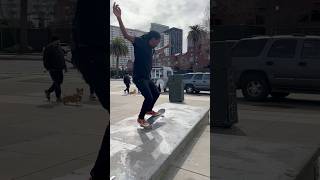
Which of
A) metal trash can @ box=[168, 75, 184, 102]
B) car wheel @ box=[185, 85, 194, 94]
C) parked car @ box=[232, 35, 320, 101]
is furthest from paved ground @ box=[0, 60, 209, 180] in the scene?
parked car @ box=[232, 35, 320, 101]

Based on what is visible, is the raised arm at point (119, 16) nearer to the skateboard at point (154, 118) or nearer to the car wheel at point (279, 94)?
the skateboard at point (154, 118)

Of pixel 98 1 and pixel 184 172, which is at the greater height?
pixel 98 1

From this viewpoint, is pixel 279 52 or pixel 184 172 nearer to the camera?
pixel 279 52

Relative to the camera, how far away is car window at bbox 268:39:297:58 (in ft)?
9.97

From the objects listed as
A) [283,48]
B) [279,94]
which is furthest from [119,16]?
[279,94]

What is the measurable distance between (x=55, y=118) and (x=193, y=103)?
1.79 m

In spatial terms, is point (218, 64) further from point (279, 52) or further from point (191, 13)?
point (191, 13)

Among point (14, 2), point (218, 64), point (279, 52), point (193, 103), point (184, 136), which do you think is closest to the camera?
point (14, 2)

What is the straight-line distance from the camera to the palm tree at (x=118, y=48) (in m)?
2.23

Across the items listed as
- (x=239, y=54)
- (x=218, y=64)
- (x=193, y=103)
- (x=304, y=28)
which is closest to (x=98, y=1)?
(x=239, y=54)

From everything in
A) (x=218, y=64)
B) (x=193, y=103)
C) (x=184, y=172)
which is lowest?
(x=184, y=172)

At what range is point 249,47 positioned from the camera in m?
3.08

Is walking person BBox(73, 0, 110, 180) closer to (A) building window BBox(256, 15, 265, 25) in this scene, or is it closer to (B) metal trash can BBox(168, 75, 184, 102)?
(B) metal trash can BBox(168, 75, 184, 102)

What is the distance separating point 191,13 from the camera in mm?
2789
